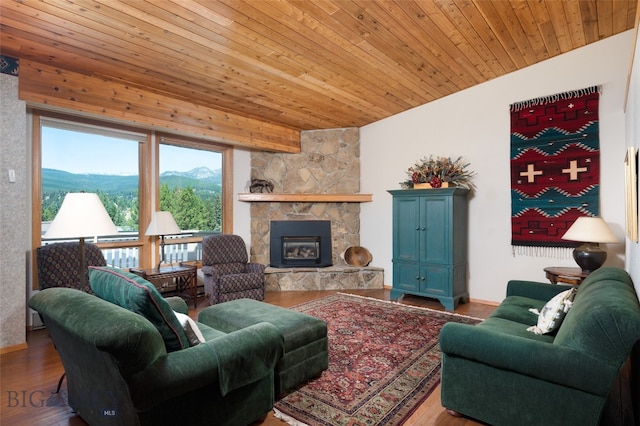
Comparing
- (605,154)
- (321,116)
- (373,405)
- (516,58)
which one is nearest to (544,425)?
(373,405)

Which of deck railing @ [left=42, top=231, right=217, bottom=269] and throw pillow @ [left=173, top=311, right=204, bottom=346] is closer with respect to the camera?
throw pillow @ [left=173, top=311, right=204, bottom=346]

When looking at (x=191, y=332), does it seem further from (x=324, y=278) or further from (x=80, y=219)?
(x=324, y=278)

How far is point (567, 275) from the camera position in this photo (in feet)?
11.4

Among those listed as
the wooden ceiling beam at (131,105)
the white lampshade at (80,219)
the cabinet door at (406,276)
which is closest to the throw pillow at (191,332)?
the white lampshade at (80,219)

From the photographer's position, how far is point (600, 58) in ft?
12.7

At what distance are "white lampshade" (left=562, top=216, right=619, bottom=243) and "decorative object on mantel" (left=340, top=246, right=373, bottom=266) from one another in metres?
3.07

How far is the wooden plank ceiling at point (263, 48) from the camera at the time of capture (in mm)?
2707

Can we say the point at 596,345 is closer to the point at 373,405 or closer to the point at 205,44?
the point at 373,405

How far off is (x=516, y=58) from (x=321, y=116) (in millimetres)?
2626

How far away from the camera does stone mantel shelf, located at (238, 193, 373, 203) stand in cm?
555

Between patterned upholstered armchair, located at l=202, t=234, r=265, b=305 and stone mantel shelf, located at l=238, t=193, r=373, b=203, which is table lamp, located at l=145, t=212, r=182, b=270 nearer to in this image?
patterned upholstered armchair, located at l=202, t=234, r=265, b=305

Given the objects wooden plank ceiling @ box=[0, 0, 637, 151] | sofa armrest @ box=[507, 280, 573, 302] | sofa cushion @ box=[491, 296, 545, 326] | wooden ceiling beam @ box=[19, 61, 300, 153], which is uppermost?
wooden plank ceiling @ box=[0, 0, 637, 151]

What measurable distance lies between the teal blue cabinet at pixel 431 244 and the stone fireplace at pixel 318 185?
832 millimetres

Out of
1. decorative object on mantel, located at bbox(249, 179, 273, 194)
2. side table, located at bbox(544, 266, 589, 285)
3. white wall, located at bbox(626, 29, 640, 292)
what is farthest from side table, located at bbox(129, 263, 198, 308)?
white wall, located at bbox(626, 29, 640, 292)
